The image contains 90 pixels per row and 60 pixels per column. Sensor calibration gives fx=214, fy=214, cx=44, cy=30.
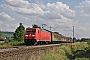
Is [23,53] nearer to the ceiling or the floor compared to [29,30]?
nearer to the floor

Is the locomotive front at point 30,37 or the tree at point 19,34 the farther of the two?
the tree at point 19,34

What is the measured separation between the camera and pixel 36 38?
125ft

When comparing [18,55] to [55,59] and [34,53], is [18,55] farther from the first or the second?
[55,59]

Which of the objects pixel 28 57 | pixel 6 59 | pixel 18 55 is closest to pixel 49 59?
pixel 28 57

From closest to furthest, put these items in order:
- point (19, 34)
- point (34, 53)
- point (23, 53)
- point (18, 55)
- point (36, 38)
→ point (18, 55), point (23, 53), point (34, 53), point (36, 38), point (19, 34)

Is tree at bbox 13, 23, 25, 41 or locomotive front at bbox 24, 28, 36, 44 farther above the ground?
tree at bbox 13, 23, 25, 41

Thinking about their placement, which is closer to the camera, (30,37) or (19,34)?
(30,37)

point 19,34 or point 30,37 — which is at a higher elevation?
point 19,34

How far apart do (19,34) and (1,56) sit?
270 feet

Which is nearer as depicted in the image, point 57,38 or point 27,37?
point 27,37

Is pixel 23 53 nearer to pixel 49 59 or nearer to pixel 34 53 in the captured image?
pixel 34 53

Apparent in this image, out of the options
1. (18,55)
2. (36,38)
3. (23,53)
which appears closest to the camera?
(18,55)

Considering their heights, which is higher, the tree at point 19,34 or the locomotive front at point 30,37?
the tree at point 19,34

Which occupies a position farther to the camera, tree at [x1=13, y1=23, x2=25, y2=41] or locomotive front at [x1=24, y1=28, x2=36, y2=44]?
tree at [x1=13, y1=23, x2=25, y2=41]
